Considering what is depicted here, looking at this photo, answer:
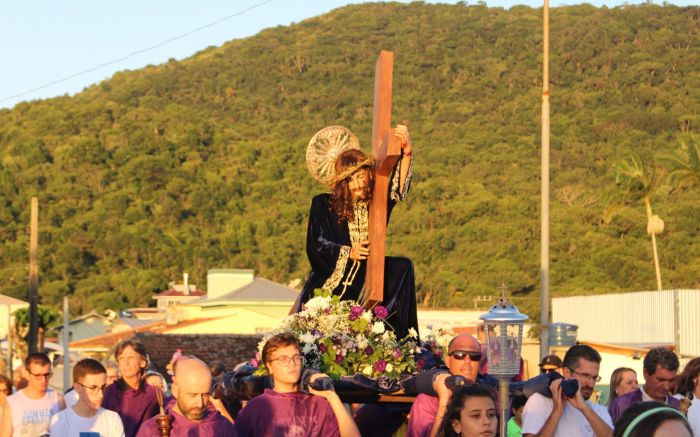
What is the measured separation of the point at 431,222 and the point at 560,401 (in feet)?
291

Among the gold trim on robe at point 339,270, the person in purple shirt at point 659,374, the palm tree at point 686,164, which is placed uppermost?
the palm tree at point 686,164

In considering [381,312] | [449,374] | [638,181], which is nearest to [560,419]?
[449,374]

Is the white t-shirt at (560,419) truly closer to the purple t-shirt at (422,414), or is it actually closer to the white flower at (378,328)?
the purple t-shirt at (422,414)

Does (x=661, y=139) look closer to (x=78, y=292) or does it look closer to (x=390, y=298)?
(x=78, y=292)

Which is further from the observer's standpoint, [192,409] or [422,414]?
[422,414]

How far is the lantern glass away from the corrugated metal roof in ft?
94.7

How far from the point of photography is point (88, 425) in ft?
28.2

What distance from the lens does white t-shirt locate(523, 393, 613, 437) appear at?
25.9 feet

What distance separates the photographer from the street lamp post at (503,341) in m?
7.65

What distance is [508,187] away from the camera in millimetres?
106250

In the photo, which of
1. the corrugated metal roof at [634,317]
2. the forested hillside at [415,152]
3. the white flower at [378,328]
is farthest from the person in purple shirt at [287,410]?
the forested hillside at [415,152]

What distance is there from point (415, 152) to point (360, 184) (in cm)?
11259

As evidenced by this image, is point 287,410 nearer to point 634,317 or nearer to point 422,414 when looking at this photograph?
point 422,414

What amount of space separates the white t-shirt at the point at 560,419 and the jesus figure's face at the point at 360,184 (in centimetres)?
214
